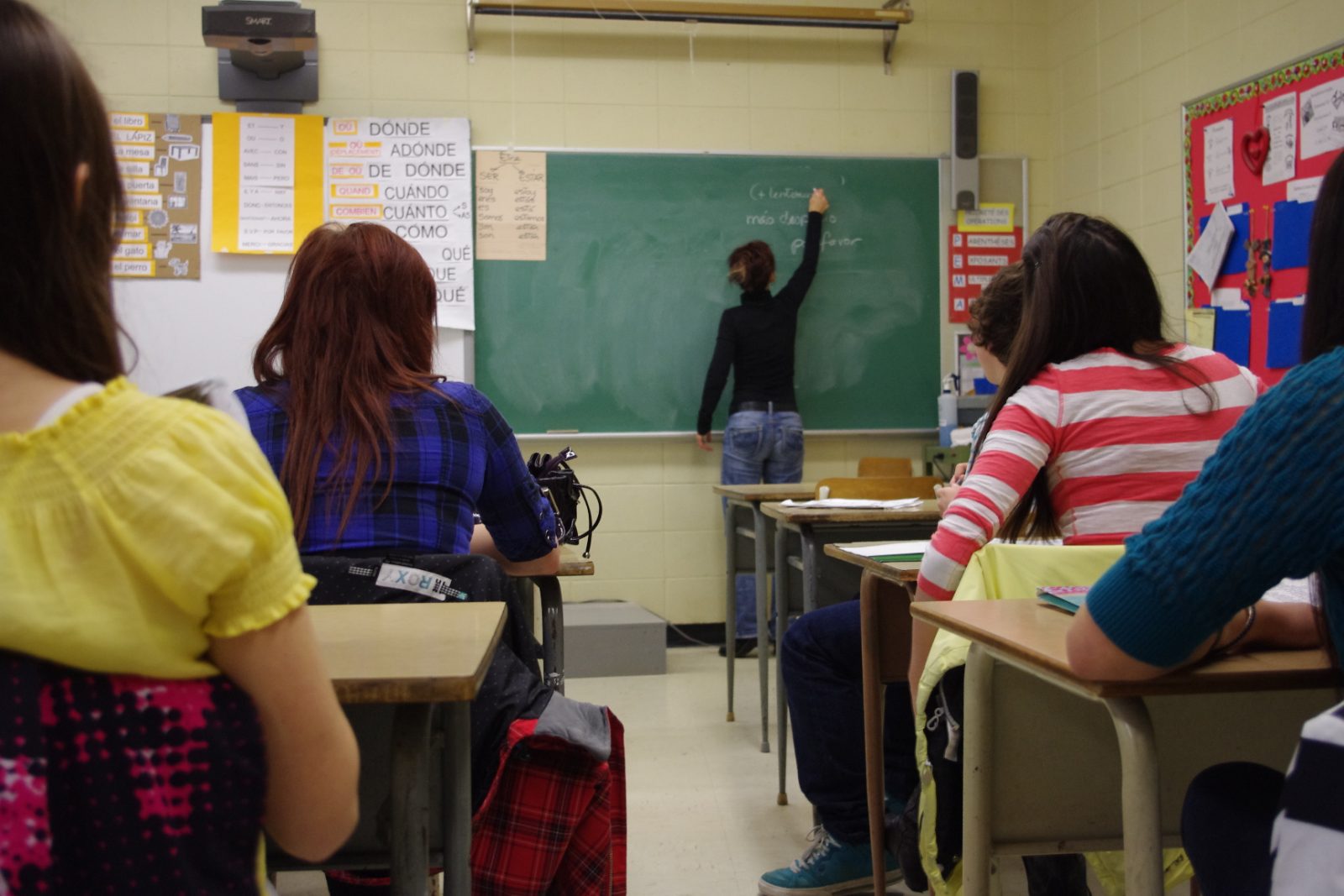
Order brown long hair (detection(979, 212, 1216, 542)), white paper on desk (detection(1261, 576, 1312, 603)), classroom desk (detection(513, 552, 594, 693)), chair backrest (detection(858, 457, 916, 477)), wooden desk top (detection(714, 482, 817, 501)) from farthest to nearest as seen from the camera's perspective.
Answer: chair backrest (detection(858, 457, 916, 477)), wooden desk top (detection(714, 482, 817, 501)), classroom desk (detection(513, 552, 594, 693)), brown long hair (detection(979, 212, 1216, 542)), white paper on desk (detection(1261, 576, 1312, 603))

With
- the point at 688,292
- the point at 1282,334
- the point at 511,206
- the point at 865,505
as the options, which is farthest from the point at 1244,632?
the point at 511,206

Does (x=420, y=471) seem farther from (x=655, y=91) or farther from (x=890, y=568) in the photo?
(x=655, y=91)

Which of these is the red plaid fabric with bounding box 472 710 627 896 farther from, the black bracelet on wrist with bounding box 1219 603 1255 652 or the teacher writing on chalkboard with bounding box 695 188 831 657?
the teacher writing on chalkboard with bounding box 695 188 831 657

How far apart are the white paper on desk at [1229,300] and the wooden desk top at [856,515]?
5.91ft

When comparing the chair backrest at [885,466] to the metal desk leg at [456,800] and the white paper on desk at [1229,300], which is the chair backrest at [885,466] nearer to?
the white paper on desk at [1229,300]

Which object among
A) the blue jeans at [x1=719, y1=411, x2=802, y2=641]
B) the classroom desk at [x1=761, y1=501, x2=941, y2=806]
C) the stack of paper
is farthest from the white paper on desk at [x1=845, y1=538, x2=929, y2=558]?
the blue jeans at [x1=719, y1=411, x2=802, y2=641]

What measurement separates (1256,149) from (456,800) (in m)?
3.58

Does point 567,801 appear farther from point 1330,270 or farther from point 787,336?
point 787,336

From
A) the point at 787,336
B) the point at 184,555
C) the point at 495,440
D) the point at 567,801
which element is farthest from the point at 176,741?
the point at 787,336

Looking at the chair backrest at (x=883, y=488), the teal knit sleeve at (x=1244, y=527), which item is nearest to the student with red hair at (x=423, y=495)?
the teal knit sleeve at (x=1244, y=527)

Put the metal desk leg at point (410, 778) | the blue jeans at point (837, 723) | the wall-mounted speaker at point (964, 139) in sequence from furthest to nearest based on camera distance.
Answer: the wall-mounted speaker at point (964, 139)
the blue jeans at point (837, 723)
the metal desk leg at point (410, 778)

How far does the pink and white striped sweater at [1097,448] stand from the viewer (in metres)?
1.59

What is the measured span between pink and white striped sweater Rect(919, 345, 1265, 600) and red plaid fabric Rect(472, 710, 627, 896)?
24.6 inches

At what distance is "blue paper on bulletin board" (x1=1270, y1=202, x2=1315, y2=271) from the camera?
3465 millimetres
